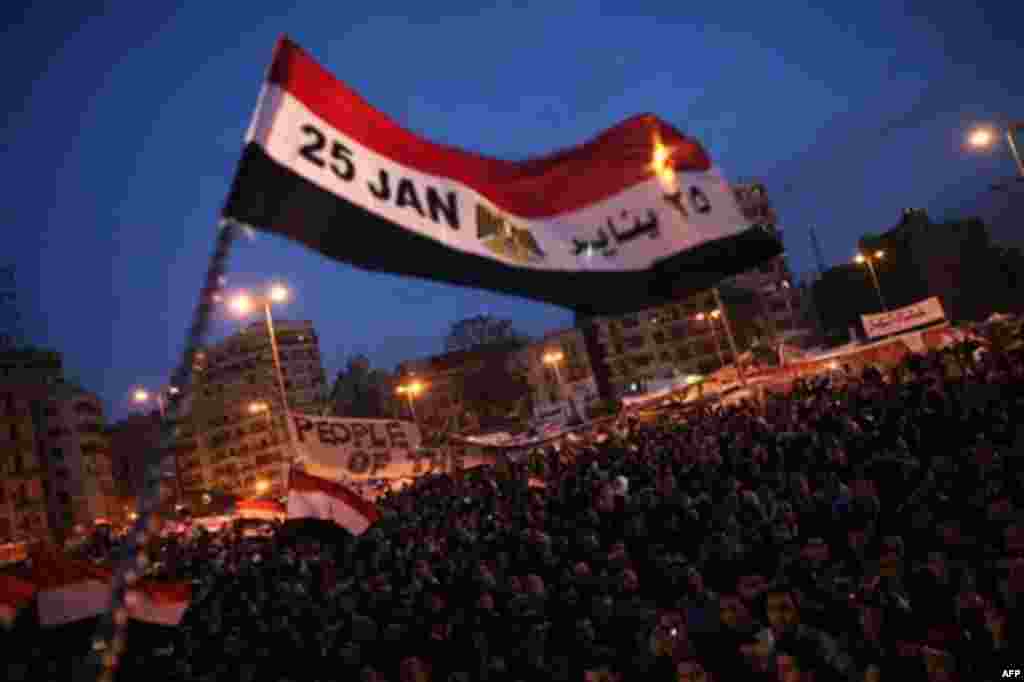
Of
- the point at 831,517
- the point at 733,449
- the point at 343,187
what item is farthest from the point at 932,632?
the point at 733,449

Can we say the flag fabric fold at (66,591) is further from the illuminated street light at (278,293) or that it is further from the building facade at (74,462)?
the building facade at (74,462)

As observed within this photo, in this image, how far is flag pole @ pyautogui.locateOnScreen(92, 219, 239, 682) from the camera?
2.11 metres

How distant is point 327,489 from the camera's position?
967 cm

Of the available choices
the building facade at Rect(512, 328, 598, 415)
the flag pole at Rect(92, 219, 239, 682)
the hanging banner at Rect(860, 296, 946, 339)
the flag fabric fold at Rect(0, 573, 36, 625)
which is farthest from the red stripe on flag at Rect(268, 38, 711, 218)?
the building facade at Rect(512, 328, 598, 415)

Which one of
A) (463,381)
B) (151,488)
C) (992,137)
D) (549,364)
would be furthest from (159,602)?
(549,364)

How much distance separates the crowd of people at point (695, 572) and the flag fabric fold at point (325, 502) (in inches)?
47.4

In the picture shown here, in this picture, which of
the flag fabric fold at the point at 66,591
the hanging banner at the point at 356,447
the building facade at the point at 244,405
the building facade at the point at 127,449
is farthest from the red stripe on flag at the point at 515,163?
the building facade at the point at 127,449

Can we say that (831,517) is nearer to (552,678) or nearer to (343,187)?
(552,678)

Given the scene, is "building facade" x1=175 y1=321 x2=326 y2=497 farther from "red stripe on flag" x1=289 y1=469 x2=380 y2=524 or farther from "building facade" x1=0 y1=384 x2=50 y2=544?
"red stripe on flag" x1=289 y1=469 x2=380 y2=524

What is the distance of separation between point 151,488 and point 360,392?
323ft

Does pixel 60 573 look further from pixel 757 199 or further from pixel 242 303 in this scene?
pixel 757 199

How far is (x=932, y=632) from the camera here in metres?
5.77

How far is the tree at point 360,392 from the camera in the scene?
310 feet

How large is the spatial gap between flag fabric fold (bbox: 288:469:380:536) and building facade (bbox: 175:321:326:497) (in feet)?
263
